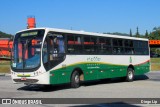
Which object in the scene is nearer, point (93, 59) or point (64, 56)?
point (64, 56)

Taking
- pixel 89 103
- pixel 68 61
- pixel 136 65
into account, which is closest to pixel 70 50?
pixel 68 61

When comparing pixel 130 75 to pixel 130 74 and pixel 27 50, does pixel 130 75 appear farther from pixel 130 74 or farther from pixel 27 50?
pixel 27 50

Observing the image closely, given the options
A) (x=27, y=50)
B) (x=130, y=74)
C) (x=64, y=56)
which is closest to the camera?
(x=27, y=50)

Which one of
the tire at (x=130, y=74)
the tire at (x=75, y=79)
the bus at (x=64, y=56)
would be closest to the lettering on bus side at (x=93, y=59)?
the bus at (x=64, y=56)

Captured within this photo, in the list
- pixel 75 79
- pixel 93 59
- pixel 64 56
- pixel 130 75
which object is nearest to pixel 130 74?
pixel 130 75

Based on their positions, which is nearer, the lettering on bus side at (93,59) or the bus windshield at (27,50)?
the bus windshield at (27,50)

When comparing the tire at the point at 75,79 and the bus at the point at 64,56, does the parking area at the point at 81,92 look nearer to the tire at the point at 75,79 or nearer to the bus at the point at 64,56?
the tire at the point at 75,79

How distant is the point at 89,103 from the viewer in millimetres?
13312

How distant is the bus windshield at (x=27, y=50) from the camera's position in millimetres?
17628

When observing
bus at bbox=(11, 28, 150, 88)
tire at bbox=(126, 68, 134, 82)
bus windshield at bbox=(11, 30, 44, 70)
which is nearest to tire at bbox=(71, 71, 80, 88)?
bus at bbox=(11, 28, 150, 88)

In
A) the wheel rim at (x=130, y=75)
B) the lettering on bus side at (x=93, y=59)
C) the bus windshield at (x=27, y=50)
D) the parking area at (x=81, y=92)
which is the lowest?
the parking area at (x=81, y=92)

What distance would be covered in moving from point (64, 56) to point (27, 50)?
6.18 feet

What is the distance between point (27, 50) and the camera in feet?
59.1

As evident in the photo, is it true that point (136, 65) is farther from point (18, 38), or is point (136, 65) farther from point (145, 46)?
point (18, 38)
